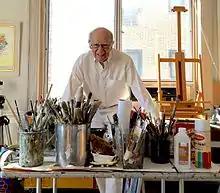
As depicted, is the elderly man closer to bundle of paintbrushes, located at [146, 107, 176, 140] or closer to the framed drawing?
bundle of paintbrushes, located at [146, 107, 176, 140]

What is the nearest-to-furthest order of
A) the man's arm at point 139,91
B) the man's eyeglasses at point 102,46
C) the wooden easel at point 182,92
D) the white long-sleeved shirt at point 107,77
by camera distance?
the man's arm at point 139,91 < the man's eyeglasses at point 102,46 < the white long-sleeved shirt at point 107,77 < the wooden easel at point 182,92

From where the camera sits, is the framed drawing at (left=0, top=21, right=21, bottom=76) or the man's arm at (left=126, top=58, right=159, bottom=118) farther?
the framed drawing at (left=0, top=21, right=21, bottom=76)

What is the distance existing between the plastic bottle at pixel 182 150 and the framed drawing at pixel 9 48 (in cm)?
266

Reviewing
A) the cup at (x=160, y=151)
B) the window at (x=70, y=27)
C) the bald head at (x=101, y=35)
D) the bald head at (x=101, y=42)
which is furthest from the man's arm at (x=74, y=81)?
the window at (x=70, y=27)

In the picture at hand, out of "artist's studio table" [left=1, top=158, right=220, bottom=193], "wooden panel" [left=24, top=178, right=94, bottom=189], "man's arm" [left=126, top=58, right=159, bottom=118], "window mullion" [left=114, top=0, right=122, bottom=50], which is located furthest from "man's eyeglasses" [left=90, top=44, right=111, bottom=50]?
"window mullion" [left=114, top=0, right=122, bottom=50]

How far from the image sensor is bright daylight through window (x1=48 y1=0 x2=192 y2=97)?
352cm

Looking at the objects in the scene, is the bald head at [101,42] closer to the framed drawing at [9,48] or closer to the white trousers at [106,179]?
the white trousers at [106,179]

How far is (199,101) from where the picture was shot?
3.12m

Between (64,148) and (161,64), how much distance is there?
2594 mm

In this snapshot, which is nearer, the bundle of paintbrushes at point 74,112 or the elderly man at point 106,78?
the bundle of paintbrushes at point 74,112

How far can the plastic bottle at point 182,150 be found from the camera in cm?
115

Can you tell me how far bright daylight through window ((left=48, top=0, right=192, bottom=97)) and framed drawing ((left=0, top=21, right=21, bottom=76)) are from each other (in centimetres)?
39

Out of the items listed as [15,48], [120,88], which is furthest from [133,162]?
[15,48]

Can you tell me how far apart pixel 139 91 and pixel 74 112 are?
3.14ft
